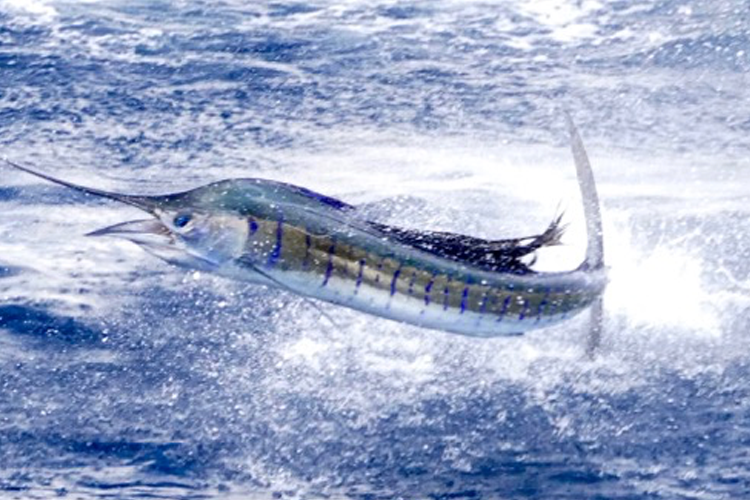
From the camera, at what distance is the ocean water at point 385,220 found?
3.90 meters

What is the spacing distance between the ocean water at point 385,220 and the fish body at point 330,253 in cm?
59

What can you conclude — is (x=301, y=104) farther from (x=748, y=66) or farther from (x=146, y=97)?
(x=748, y=66)

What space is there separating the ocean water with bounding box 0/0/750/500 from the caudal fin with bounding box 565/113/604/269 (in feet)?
1.73

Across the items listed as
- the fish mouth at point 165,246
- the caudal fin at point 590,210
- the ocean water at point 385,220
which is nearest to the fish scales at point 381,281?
the fish mouth at point 165,246

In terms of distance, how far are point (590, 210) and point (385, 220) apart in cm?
196

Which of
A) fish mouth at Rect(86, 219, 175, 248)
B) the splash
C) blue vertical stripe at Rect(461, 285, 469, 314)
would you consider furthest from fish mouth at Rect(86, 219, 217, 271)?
the splash

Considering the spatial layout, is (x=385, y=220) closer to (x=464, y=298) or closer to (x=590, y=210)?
(x=590, y=210)

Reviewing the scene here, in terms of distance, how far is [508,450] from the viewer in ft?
12.8

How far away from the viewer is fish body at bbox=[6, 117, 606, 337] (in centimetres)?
322

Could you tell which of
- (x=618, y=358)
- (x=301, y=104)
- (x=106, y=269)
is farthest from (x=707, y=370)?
(x=301, y=104)

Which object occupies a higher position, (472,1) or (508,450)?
(472,1)

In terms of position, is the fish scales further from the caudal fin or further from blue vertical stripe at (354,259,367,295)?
the caudal fin

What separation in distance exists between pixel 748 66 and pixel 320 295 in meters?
5.73

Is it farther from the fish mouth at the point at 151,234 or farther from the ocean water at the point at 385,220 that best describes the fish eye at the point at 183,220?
the ocean water at the point at 385,220
